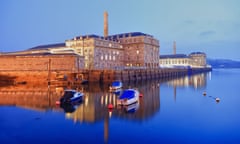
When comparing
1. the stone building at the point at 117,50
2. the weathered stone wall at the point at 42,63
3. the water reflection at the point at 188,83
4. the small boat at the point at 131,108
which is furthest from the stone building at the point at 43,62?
the small boat at the point at 131,108

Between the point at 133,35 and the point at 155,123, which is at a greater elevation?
the point at 133,35

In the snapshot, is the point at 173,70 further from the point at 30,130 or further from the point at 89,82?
the point at 30,130

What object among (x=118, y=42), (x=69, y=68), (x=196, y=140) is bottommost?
(x=196, y=140)

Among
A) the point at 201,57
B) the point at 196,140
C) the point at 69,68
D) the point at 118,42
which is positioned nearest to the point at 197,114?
the point at 196,140

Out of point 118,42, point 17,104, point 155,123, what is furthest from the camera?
point 118,42

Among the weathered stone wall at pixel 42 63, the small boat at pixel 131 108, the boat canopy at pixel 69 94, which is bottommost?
the small boat at pixel 131 108

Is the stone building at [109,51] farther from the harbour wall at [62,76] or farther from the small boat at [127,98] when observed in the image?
the small boat at [127,98]

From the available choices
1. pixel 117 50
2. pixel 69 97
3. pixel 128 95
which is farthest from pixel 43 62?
pixel 128 95

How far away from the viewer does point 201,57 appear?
118 m

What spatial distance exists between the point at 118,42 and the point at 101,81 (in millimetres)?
22484

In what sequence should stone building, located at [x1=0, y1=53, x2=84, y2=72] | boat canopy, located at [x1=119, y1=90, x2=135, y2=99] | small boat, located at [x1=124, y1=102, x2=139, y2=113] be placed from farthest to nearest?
1. stone building, located at [x1=0, y1=53, x2=84, y2=72]
2. boat canopy, located at [x1=119, y1=90, x2=135, y2=99]
3. small boat, located at [x1=124, y1=102, x2=139, y2=113]

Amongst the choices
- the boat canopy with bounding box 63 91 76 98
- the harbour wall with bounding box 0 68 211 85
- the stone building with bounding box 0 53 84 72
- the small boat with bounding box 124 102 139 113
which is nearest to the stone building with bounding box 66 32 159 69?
the harbour wall with bounding box 0 68 211 85

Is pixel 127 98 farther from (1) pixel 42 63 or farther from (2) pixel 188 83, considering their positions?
(2) pixel 188 83

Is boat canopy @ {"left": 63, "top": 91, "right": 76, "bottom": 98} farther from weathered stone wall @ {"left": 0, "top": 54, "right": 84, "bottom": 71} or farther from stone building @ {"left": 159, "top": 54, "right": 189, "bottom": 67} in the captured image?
stone building @ {"left": 159, "top": 54, "right": 189, "bottom": 67}
